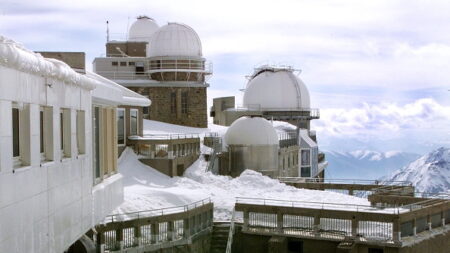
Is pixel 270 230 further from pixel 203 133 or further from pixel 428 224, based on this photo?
pixel 203 133

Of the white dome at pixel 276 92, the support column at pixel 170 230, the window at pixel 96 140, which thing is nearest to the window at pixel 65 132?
the window at pixel 96 140

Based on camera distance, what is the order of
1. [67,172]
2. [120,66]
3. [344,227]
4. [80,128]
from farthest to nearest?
[120,66]
[344,227]
[80,128]
[67,172]

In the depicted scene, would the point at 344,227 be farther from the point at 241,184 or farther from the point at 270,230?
the point at 241,184

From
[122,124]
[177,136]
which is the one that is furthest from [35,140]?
[177,136]

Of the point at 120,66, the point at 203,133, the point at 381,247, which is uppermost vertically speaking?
the point at 120,66

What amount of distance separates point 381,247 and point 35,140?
64.4ft

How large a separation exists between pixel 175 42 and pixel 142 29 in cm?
930

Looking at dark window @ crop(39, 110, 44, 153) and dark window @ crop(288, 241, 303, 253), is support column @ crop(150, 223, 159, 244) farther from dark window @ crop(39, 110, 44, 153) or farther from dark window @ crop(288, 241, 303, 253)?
dark window @ crop(39, 110, 44, 153)

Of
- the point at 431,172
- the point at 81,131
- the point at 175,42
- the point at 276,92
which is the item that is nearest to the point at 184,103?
the point at 175,42

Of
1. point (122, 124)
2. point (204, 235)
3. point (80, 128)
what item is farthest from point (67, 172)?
point (122, 124)

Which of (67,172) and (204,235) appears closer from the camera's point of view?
(67,172)

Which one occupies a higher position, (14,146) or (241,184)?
(14,146)

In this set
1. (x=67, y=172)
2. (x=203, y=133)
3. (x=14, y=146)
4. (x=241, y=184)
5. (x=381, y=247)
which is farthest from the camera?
(x=203, y=133)

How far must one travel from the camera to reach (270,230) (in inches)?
1131
